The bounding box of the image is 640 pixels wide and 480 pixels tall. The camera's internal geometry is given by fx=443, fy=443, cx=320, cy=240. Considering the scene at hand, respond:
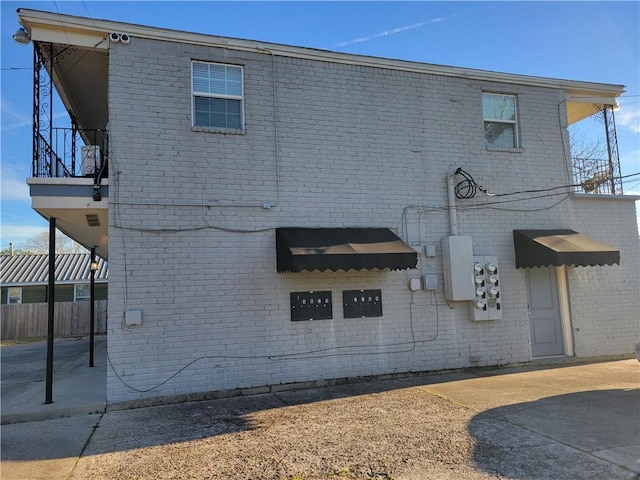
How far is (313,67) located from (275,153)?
1.85 metres

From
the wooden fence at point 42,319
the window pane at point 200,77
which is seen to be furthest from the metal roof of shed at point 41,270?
the window pane at point 200,77

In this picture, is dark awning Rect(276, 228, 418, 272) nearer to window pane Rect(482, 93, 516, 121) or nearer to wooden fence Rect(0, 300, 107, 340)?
window pane Rect(482, 93, 516, 121)

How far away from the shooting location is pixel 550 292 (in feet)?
30.5

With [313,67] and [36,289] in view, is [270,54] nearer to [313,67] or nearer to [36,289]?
[313,67]

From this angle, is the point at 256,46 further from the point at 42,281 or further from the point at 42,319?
the point at 42,281

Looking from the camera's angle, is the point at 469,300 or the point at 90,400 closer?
the point at 90,400

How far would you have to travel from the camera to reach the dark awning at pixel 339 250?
22.4 feet

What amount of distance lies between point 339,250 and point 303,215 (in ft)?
3.70

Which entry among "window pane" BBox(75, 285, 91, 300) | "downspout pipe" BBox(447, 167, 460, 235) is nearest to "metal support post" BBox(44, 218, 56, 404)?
"downspout pipe" BBox(447, 167, 460, 235)

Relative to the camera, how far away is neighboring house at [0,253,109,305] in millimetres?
21406

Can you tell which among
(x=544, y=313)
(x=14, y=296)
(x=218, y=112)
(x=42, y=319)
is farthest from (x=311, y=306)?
(x=14, y=296)

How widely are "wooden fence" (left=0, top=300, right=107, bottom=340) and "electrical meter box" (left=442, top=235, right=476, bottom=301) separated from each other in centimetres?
1693

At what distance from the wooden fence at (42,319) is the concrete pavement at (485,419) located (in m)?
12.1

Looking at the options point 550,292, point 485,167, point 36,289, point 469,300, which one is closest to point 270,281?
point 469,300
